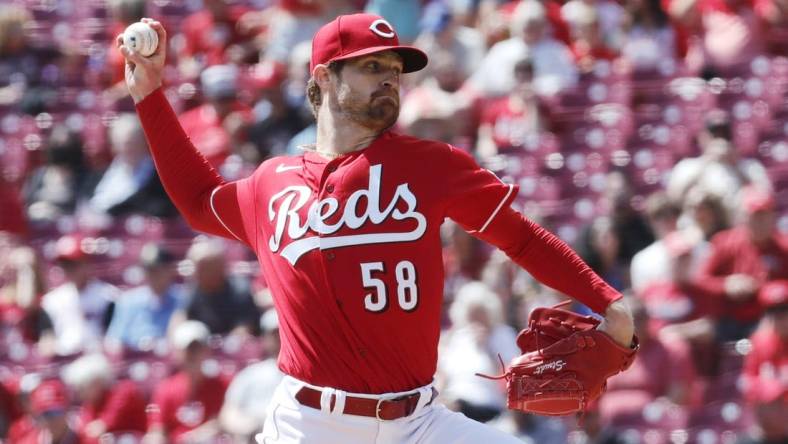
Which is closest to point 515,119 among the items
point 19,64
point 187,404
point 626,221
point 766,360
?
point 626,221

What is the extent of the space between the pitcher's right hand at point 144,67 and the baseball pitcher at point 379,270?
0.55 metres

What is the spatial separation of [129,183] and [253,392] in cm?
252

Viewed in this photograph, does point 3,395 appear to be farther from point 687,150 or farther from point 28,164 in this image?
point 687,150

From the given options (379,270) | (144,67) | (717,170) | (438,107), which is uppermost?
(144,67)

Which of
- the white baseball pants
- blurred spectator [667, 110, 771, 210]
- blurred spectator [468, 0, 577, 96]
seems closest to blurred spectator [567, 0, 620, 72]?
blurred spectator [468, 0, 577, 96]

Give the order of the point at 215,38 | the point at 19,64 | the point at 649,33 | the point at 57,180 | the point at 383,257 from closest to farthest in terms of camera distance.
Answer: the point at 383,257 < the point at 649,33 < the point at 57,180 < the point at 215,38 < the point at 19,64

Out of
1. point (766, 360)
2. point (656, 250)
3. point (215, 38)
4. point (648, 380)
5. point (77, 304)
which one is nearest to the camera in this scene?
point (766, 360)

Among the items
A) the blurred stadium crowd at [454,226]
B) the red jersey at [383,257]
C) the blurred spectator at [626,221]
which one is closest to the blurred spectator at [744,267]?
the blurred stadium crowd at [454,226]

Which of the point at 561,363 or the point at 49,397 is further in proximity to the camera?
the point at 49,397

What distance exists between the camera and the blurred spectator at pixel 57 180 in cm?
984

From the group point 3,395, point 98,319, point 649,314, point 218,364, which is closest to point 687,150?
point 649,314

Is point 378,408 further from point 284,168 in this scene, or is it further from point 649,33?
point 649,33

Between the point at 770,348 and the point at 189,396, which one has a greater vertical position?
the point at 770,348

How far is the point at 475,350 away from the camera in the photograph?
24.9 ft
